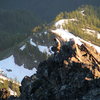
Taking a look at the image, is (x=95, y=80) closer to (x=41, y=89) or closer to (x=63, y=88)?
(x=63, y=88)

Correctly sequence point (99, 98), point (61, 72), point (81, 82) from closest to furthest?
point (99, 98) → point (81, 82) → point (61, 72)

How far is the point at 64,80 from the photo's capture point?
83.1 metres

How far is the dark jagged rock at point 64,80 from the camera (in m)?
78.3

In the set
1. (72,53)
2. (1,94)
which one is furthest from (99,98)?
(1,94)

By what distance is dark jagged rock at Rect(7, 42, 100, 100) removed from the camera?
A: 257 feet

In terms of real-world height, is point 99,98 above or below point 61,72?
below

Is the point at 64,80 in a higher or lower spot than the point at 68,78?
lower

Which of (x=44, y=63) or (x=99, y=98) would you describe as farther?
(x=44, y=63)

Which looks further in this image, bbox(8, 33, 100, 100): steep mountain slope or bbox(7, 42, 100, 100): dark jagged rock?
bbox(8, 33, 100, 100): steep mountain slope

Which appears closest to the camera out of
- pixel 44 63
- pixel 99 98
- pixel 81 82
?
pixel 99 98

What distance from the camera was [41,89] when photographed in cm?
8488

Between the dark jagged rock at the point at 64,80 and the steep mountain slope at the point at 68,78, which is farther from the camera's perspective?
the steep mountain slope at the point at 68,78

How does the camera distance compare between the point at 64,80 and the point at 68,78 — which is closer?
the point at 68,78

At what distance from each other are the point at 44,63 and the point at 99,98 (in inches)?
808
